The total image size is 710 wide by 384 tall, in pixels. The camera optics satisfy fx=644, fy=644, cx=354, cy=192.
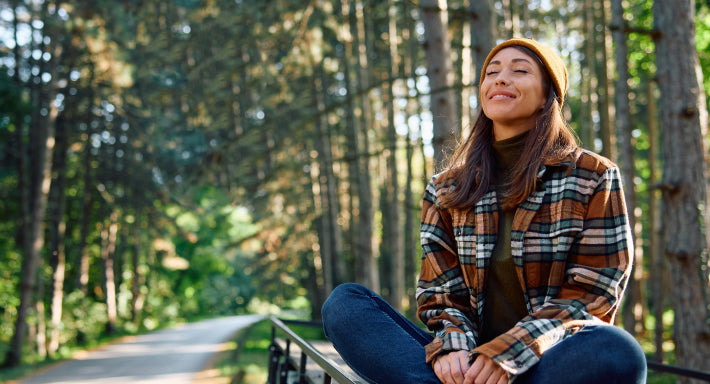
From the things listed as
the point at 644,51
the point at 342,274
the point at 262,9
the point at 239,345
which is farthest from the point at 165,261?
the point at 644,51

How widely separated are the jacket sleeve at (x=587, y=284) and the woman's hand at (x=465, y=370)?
0.04 metres

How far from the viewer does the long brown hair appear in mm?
2215

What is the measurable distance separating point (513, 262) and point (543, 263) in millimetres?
113

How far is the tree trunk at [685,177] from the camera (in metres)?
4.97

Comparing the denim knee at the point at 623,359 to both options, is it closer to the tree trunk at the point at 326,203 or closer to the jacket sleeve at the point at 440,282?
the jacket sleeve at the point at 440,282

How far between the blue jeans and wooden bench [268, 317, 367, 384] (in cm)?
9

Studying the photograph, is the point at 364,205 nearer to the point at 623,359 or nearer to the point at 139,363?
the point at 139,363

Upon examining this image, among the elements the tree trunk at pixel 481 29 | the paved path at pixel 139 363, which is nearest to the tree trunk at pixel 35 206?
the paved path at pixel 139 363

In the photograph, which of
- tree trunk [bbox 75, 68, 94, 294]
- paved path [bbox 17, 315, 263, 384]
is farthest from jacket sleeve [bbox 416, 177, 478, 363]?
tree trunk [bbox 75, 68, 94, 294]


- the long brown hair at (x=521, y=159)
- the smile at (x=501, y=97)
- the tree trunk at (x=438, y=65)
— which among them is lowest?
the long brown hair at (x=521, y=159)

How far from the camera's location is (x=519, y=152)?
7.83 ft

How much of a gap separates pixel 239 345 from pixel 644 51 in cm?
1241

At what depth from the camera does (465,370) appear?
6.48ft

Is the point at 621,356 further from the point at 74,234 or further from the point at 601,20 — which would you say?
the point at 74,234
